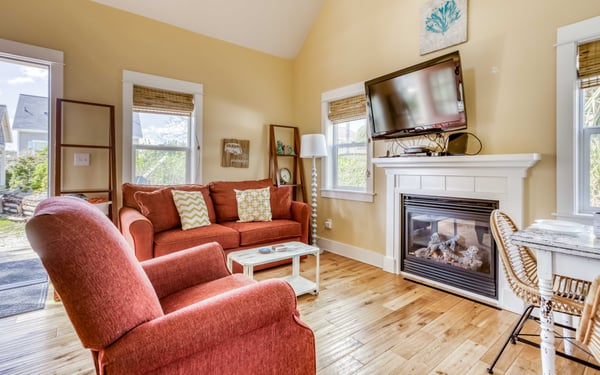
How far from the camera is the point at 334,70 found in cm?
397

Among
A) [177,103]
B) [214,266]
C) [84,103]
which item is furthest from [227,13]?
[214,266]

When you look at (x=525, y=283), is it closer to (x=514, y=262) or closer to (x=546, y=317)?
(x=514, y=262)

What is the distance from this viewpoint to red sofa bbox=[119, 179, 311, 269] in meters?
2.69

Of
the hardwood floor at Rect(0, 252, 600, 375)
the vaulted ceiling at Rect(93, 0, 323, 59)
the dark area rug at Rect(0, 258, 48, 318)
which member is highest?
the vaulted ceiling at Rect(93, 0, 323, 59)

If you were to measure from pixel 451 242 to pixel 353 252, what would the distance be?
4.00ft

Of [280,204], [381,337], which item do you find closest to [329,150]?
[280,204]

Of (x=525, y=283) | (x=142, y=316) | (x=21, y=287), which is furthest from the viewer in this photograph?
(x=21, y=287)

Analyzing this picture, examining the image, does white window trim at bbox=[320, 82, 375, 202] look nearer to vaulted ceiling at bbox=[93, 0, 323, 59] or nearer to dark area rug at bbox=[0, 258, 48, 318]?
vaulted ceiling at bbox=[93, 0, 323, 59]

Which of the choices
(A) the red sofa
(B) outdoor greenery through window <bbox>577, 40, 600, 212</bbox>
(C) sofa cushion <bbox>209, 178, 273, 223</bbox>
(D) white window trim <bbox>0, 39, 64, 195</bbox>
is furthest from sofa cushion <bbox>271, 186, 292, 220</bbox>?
(B) outdoor greenery through window <bbox>577, 40, 600, 212</bbox>

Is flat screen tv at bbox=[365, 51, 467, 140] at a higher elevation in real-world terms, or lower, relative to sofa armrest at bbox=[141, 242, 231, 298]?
higher

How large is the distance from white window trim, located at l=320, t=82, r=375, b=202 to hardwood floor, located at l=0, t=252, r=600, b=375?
118cm

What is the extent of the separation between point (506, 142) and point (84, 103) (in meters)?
3.90

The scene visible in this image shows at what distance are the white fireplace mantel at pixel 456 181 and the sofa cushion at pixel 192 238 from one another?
1.67 metres

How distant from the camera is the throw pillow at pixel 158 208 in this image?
116 inches
